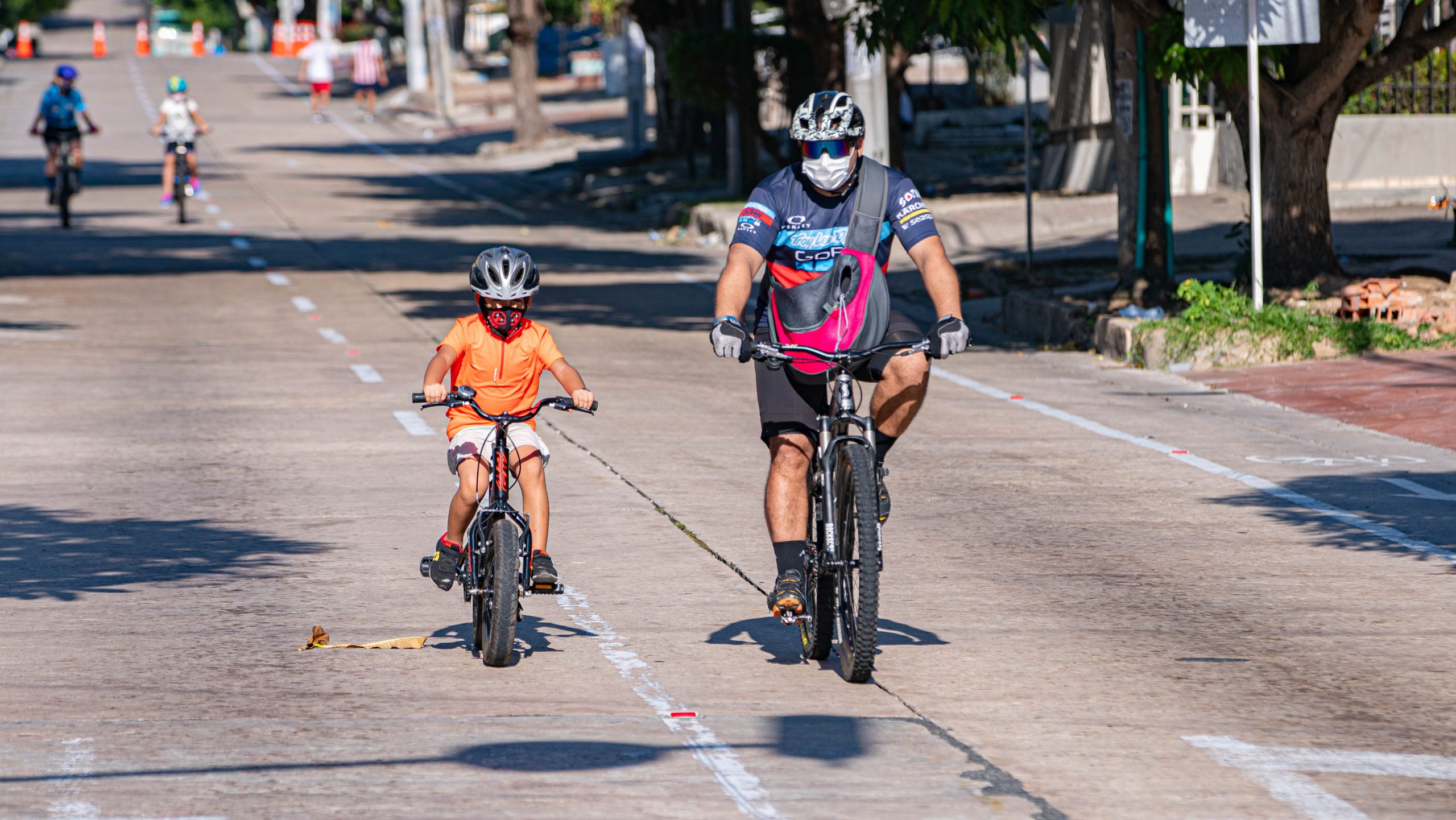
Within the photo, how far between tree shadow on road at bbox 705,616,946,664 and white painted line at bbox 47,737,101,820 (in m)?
2.27

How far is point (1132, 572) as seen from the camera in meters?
8.38

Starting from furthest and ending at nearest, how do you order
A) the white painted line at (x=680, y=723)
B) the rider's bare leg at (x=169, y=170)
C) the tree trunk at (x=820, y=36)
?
the rider's bare leg at (x=169, y=170) → the tree trunk at (x=820, y=36) → the white painted line at (x=680, y=723)

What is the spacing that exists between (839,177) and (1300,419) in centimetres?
685

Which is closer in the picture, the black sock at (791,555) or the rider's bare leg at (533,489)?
the black sock at (791,555)

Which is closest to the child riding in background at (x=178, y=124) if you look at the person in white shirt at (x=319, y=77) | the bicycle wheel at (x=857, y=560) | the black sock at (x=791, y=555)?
the black sock at (x=791, y=555)

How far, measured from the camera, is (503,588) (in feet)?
21.8

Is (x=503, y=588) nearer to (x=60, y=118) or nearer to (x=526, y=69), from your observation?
(x=60, y=118)

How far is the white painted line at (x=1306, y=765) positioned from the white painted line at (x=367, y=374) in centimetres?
964

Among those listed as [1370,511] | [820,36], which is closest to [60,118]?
[820,36]

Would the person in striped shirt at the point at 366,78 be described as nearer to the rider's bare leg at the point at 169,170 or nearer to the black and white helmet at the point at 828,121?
the rider's bare leg at the point at 169,170

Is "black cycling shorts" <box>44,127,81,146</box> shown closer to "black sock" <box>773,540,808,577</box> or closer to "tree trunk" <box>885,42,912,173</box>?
"tree trunk" <box>885,42,912,173</box>

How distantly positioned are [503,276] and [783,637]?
1634 millimetres

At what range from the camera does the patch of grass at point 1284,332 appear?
15000 mm

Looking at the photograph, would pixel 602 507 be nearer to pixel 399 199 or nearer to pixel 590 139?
pixel 399 199
